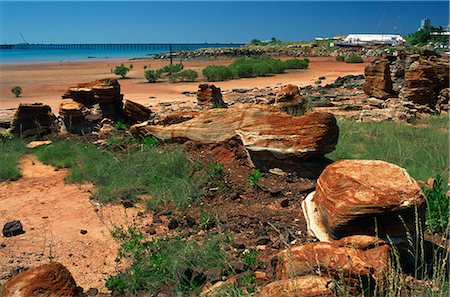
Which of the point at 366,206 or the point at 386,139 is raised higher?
the point at 366,206

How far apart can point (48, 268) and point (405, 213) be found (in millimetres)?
3042

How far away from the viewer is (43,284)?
3773 millimetres

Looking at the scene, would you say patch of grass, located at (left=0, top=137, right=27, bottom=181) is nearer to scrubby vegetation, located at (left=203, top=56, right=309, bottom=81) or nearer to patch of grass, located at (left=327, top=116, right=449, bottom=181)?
patch of grass, located at (left=327, top=116, right=449, bottom=181)

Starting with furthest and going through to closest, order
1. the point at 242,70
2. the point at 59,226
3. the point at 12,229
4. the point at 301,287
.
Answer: the point at 242,70 → the point at 59,226 → the point at 12,229 → the point at 301,287

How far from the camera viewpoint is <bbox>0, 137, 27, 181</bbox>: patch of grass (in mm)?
7721

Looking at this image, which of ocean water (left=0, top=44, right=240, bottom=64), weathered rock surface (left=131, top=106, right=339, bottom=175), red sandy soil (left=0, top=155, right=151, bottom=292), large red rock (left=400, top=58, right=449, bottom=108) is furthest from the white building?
red sandy soil (left=0, top=155, right=151, bottom=292)

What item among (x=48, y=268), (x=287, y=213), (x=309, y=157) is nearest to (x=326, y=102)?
(x=309, y=157)

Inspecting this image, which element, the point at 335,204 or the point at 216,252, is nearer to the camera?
the point at 335,204

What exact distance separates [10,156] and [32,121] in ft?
5.87

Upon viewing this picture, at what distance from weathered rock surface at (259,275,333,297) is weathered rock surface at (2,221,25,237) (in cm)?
351

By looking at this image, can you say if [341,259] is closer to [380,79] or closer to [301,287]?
[301,287]

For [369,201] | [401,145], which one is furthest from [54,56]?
[369,201]

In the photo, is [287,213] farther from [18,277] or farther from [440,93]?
[440,93]

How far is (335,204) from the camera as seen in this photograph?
13.1ft
